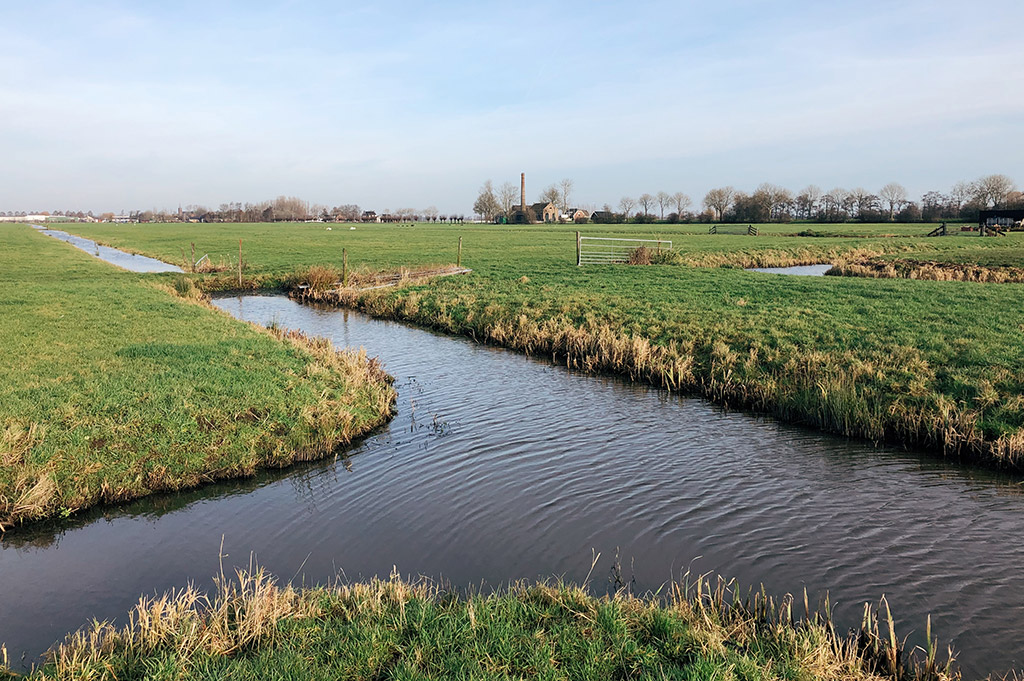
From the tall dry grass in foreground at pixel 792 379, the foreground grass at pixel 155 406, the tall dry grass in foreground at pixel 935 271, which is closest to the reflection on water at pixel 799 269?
the tall dry grass in foreground at pixel 935 271

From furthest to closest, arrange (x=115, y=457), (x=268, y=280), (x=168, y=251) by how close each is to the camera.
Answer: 1. (x=168, y=251)
2. (x=268, y=280)
3. (x=115, y=457)

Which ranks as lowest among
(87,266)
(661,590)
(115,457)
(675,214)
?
(661,590)

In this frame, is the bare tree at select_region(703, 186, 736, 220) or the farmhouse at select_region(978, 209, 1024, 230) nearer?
the farmhouse at select_region(978, 209, 1024, 230)

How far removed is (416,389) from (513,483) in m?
6.55

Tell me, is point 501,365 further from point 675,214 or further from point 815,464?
point 675,214

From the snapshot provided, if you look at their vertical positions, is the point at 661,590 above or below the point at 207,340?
below

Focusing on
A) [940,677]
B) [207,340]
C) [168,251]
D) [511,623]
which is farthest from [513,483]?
[168,251]

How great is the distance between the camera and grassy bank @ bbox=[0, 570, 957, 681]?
5.17m

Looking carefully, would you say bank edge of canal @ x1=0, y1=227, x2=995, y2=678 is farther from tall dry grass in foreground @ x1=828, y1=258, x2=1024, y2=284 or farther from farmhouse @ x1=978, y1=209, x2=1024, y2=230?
farmhouse @ x1=978, y1=209, x2=1024, y2=230

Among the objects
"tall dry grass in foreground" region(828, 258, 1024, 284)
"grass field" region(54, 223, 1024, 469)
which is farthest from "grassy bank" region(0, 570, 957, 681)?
"tall dry grass in foreground" region(828, 258, 1024, 284)

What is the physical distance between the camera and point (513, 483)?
10.2m

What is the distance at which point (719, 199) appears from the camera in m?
149

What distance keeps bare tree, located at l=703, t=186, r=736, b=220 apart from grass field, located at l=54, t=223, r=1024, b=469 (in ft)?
397

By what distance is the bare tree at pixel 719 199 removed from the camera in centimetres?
14700
